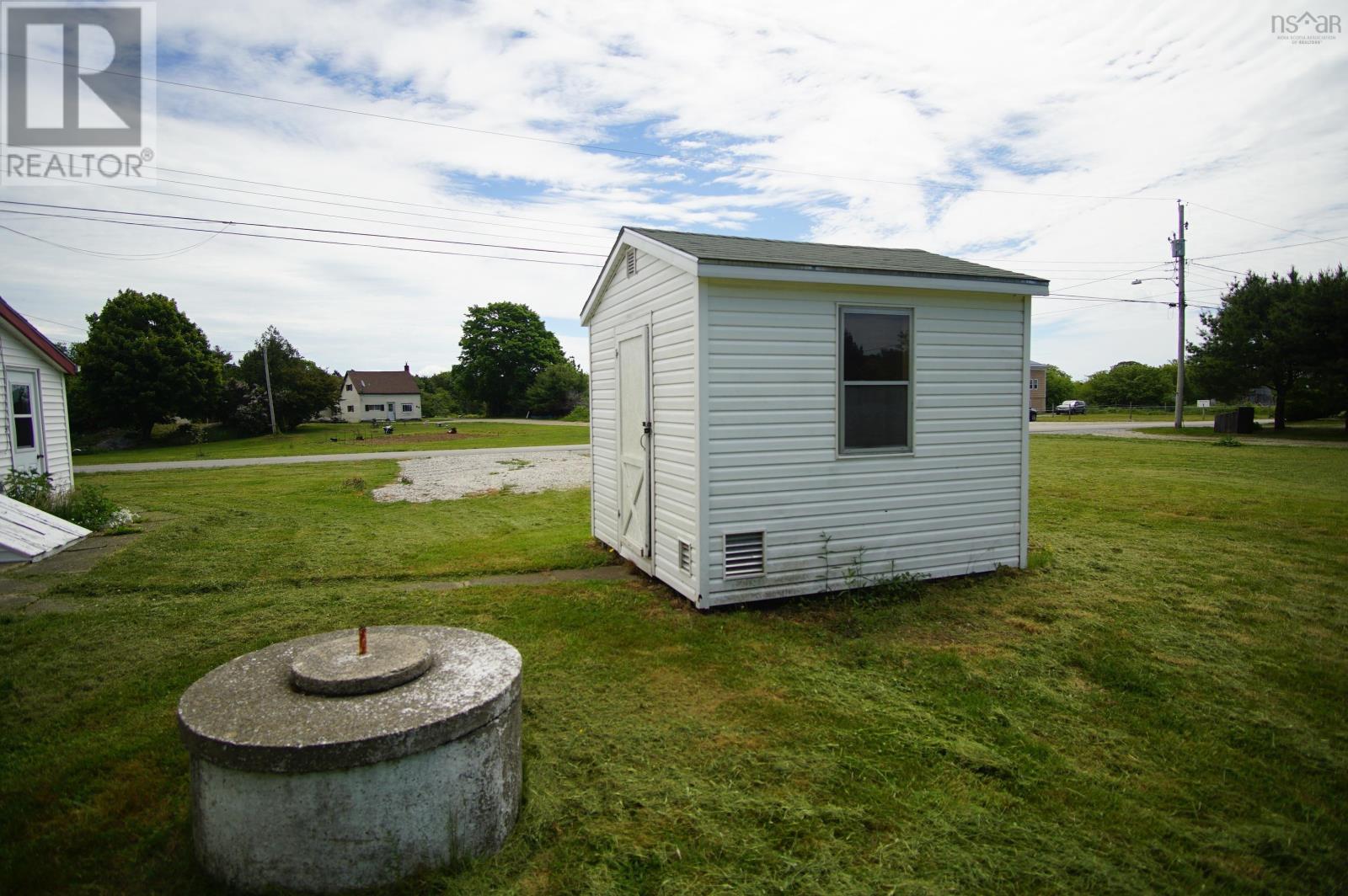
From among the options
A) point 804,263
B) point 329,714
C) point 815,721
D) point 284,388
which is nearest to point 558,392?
point 284,388

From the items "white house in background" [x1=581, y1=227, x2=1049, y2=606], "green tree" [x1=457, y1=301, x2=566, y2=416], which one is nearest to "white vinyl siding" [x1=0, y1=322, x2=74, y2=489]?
"white house in background" [x1=581, y1=227, x2=1049, y2=606]

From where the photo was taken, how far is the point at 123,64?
36.4 ft

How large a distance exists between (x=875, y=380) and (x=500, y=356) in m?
57.2

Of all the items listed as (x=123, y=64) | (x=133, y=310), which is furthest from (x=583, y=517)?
(x=133, y=310)

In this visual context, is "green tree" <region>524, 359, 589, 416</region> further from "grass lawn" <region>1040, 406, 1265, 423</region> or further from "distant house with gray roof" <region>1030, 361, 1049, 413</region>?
"distant house with gray roof" <region>1030, 361, 1049, 413</region>

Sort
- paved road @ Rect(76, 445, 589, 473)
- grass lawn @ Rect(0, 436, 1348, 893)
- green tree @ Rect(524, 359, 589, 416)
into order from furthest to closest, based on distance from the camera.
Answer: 1. green tree @ Rect(524, 359, 589, 416)
2. paved road @ Rect(76, 445, 589, 473)
3. grass lawn @ Rect(0, 436, 1348, 893)

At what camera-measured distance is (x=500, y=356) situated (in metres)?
60.3

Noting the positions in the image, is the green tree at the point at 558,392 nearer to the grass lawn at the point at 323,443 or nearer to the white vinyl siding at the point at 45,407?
the grass lawn at the point at 323,443

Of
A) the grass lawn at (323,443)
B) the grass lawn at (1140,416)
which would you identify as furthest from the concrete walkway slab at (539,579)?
the grass lawn at (1140,416)

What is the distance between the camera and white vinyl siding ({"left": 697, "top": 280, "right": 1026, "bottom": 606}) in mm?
5863

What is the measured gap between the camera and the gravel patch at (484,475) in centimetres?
1395

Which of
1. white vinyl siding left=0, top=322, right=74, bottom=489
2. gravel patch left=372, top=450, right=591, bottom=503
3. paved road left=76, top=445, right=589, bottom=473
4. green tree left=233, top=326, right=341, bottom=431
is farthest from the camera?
green tree left=233, top=326, right=341, bottom=431

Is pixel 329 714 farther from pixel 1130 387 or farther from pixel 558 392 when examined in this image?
pixel 1130 387

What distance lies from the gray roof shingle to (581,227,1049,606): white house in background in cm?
3
